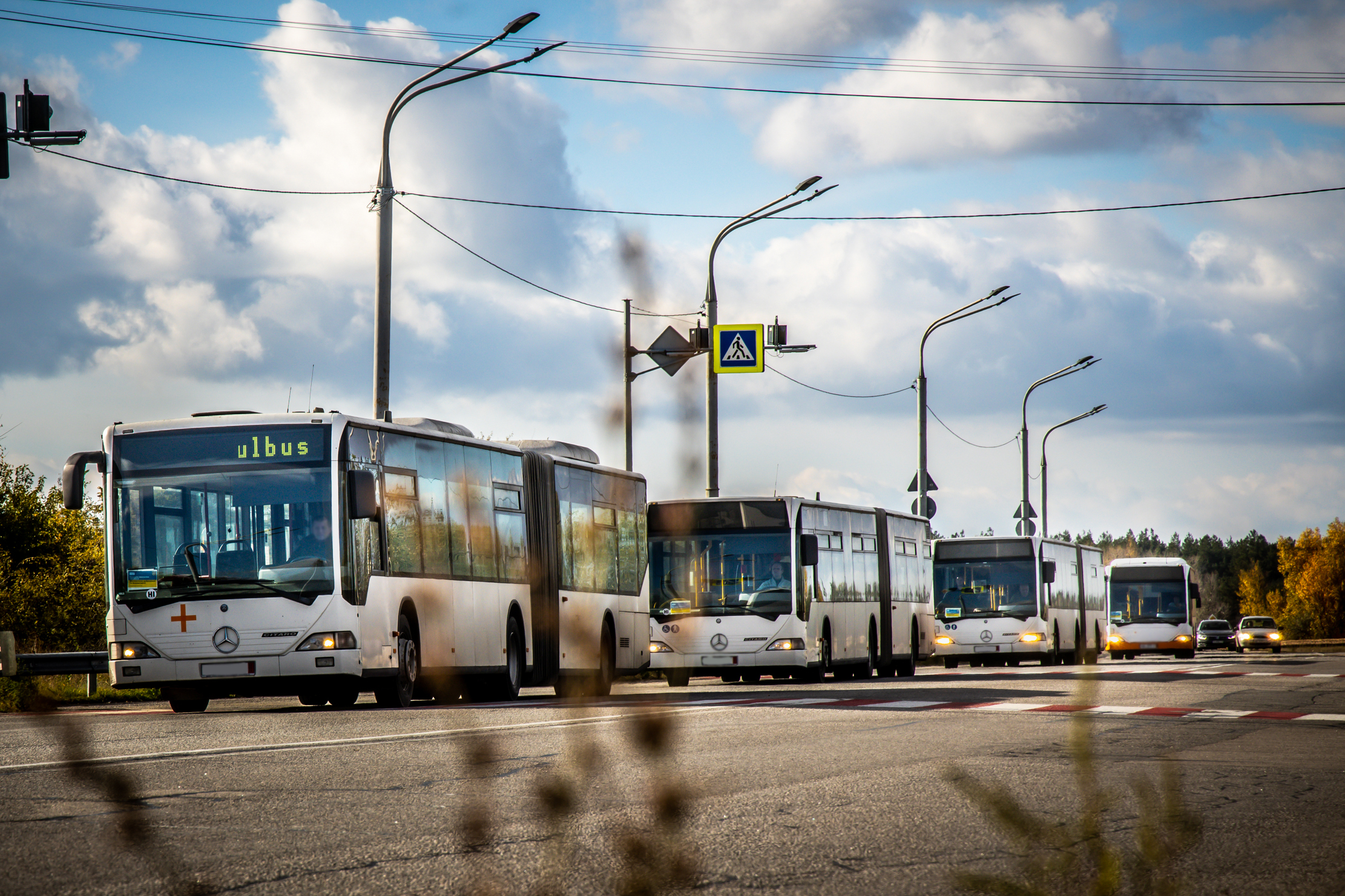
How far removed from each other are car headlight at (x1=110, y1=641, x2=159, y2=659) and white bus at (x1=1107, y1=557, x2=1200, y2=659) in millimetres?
34064

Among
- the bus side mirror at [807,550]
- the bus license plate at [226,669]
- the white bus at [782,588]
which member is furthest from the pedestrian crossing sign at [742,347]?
the bus license plate at [226,669]

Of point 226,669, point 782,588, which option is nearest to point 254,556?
point 226,669

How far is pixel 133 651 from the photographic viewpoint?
15562 millimetres

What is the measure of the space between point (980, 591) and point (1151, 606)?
33.4 feet

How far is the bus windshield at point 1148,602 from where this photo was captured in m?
44.0

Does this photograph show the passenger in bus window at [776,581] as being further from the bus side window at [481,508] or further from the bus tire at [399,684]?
the bus side window at [481,508]

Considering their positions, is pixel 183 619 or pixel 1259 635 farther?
pixel 1259 635

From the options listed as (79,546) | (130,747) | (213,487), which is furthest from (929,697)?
(79,546)

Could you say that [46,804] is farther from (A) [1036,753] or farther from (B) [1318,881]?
(A) [1036,753]

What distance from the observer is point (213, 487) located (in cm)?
1586

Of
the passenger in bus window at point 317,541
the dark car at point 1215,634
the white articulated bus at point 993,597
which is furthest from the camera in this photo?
the dark car at point 1215,634

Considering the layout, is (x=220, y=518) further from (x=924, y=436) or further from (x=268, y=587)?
(x=924, y=436)

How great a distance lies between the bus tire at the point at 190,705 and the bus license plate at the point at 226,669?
161 centimetres

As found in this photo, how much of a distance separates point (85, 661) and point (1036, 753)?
13389 millimetres
